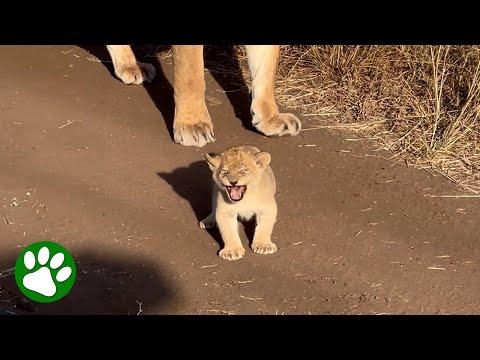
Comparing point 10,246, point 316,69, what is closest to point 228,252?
point 10,246

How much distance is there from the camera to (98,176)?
393 cm

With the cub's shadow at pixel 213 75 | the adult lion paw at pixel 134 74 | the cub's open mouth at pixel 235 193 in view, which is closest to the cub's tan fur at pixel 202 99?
the cub's shadow at pixel 213 75

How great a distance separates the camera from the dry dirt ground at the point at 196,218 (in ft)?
10.2

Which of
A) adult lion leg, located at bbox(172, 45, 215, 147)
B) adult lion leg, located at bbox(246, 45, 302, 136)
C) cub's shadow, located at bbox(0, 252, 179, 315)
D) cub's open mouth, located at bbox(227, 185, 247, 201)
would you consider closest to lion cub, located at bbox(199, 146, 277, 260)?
cub's open mouth, located at bbox(227, 185, 247, 201)

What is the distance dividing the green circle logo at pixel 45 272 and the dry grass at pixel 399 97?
70.8 inches

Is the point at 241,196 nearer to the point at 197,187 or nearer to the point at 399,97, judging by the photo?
the point at 197,187

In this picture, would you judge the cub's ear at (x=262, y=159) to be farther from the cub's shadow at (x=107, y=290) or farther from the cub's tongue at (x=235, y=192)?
the cub's shadow at (x=107, y=290)

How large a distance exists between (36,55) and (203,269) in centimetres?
255

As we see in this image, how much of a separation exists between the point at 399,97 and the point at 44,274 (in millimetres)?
2460

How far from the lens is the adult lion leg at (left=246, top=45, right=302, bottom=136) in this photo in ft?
14.6

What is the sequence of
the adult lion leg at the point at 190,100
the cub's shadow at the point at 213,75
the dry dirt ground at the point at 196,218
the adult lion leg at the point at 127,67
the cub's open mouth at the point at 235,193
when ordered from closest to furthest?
the dry dirt ground at the point at 196,218, the cub's open mouth at the point at 235,193, the adult lion leg at the point at 190,100, the cub's shadow at the point at 213,75, the adult lion leg at the point at 127,67

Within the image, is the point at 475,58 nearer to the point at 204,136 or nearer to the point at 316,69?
the point at 316,69

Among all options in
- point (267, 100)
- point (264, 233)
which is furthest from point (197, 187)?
point (267, 100)

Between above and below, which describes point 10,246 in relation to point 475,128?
above
